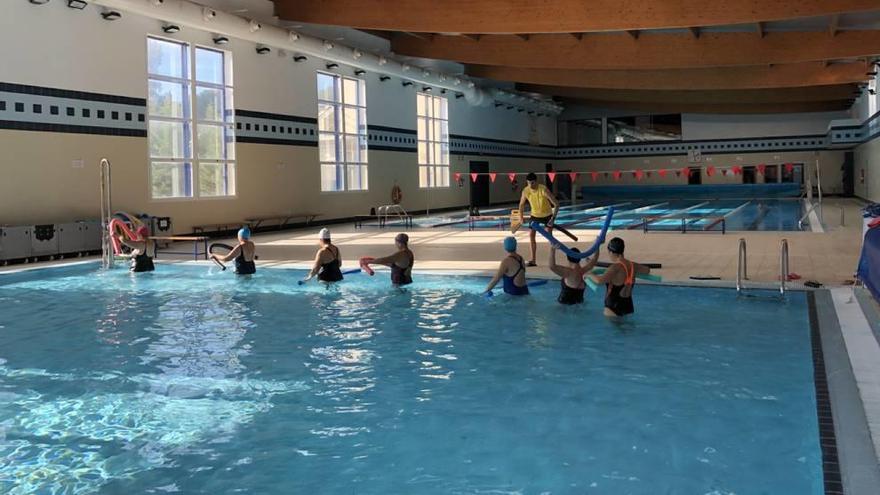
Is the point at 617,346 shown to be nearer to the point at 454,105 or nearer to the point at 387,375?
the point at 387,375

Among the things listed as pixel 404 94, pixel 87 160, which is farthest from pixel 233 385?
pixel 404 94

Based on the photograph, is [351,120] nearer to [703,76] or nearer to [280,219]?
[280,219]

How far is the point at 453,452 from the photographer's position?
389cm

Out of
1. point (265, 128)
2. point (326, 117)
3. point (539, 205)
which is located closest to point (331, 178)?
point (326, 117)

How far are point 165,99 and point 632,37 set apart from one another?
11111 millimetres

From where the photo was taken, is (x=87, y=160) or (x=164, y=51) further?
(x=164, y=51)

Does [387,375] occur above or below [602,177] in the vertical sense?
below

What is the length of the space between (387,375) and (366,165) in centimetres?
1743

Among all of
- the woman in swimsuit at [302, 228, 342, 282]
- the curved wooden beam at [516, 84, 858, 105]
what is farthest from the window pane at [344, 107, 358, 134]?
the woman in swimsuit at [302, 228, 342, 282]

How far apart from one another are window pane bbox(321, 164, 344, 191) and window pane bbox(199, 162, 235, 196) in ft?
12.1

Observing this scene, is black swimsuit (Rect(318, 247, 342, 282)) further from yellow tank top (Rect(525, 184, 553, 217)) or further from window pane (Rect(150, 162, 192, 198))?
window pane (Rect(150, 162, 192, 198))

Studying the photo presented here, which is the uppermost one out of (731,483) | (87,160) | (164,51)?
(164,51)

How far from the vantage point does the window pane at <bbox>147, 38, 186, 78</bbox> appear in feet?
49.5

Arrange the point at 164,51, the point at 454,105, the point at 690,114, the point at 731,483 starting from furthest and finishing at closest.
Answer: the point at 690,114 < the point at 454,105 < the point at 164,51 < the point at 731,483
